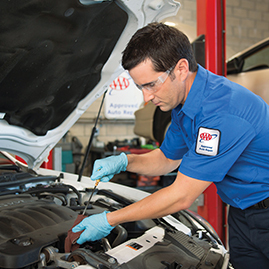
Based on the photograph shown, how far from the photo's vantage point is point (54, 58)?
1241 mm

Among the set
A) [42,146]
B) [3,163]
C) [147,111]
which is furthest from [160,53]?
[147,111]

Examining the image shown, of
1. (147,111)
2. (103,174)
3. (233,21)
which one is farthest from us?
(233,21)

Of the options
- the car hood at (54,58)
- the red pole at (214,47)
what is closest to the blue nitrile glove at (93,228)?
the car hood at (54,58)

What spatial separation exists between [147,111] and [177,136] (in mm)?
1851

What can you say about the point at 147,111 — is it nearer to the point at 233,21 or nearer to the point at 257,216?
the point at 257,216

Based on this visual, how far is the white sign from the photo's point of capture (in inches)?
203

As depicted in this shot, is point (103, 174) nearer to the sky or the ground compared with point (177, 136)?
nearer to the ground

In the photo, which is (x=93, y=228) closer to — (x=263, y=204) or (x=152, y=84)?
(x=152, y=84)

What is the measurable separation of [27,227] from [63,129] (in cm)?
78

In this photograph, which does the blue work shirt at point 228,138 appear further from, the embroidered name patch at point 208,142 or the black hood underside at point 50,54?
the black hood underside at point 50,54

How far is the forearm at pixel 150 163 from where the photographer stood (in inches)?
56.0

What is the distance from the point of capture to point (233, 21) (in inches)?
239

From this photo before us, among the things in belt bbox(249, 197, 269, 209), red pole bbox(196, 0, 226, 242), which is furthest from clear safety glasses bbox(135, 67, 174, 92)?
red pole bbox(196, 0, 226, 242)

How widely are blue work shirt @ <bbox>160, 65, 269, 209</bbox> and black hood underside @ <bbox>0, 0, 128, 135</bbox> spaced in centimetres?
52
